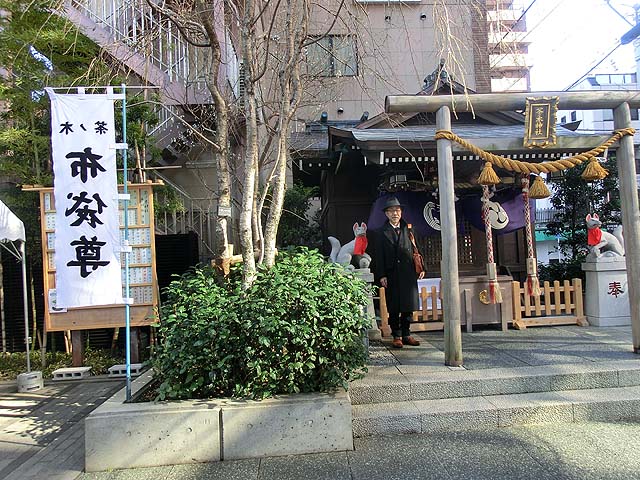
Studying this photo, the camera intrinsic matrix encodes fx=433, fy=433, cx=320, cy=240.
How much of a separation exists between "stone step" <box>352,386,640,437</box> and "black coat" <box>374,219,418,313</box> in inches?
67.0

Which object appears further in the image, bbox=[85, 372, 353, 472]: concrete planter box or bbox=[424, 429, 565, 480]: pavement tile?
bbox=[85, 372, 353, 472]: concrete planter box

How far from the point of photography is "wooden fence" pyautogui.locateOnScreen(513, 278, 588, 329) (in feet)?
24.8

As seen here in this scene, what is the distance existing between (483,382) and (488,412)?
429 millimetres

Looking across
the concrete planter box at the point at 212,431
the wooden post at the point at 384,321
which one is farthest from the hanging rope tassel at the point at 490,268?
the concrete planter box at the point at 212,431

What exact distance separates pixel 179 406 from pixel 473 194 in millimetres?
6592

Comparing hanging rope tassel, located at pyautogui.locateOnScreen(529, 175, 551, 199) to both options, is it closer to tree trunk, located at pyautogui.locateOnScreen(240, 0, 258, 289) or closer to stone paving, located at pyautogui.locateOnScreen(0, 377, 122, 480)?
tree trunk, located at pyautogui.locateOnScreen(240, 0, 258, 289)

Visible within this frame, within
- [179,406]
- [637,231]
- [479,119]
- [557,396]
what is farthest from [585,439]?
[479,119]

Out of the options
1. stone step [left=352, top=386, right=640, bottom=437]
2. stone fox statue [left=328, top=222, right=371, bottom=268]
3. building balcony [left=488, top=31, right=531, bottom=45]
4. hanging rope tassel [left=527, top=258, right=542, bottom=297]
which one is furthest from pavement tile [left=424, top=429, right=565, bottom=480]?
building balcony [left=488, top=31, right=531, bottom=45]

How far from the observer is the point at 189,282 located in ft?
15.4

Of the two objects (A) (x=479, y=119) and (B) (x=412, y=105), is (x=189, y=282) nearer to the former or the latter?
(B) (x=412, y=105)

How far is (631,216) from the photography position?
225 inches

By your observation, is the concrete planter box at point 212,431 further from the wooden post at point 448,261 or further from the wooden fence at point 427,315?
the wooden fence at point 427,315

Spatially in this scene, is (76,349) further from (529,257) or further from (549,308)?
(549,308)

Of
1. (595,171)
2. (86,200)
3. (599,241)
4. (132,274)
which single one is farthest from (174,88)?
(599,241)
